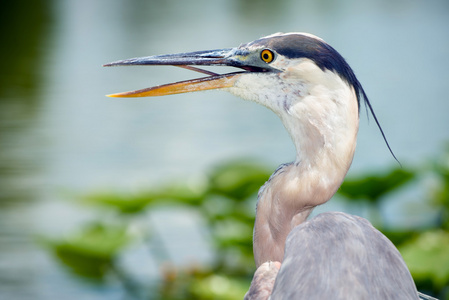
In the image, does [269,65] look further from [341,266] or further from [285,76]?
[341,266]

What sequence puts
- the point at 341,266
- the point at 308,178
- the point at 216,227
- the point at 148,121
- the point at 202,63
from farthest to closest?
the point at 148,121 → the point at 216,227 → the point at 202,63 → the point at 308,178 → the point at 341,266

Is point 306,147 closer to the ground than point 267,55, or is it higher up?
closer to the ground

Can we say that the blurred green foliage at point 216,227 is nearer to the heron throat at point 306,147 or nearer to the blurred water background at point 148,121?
the blurred water background at point 148,121

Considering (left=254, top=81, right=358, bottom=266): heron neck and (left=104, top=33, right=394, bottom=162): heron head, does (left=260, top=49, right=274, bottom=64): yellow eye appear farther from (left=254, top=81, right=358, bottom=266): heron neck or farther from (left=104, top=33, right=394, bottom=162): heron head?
(left=254, top=81, right=358, bottom=266): heron neck

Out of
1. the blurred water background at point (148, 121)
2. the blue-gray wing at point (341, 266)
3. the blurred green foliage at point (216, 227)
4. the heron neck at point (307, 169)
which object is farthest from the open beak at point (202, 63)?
the blurred water background at point (148, 121)

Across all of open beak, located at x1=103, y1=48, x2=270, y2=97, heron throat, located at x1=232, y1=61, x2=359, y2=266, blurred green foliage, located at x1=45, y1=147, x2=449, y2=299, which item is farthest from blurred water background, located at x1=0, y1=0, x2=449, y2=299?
heron throat, located at x1=232, y1=61, x2=359, y2=266

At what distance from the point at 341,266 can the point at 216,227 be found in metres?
2.91

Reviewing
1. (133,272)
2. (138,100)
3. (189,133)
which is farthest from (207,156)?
(138,100)

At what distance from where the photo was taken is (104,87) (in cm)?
999

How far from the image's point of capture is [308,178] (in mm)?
1576

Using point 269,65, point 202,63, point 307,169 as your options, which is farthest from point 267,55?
point 307,169

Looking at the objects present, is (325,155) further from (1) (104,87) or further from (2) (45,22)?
(2) (45,22)

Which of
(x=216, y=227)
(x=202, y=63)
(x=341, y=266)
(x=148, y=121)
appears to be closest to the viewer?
(x=341, y=266)

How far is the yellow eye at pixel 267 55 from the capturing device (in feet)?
5.43
